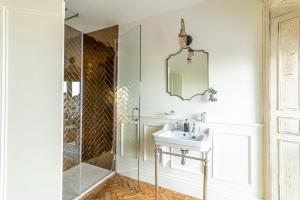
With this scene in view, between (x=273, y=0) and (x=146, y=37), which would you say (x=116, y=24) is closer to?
(x=146, y=37)

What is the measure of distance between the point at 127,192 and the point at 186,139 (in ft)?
3.68

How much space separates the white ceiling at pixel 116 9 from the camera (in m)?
2.24

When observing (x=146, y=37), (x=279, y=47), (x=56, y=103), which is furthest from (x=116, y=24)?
(x=279, y=47)

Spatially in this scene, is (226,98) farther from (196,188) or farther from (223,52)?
(196,188)

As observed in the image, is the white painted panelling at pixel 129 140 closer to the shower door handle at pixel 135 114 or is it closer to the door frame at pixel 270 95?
the shower door handle at pixel 135 114

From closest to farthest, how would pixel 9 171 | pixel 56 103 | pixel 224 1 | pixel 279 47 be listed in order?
pixel 9 171 → pixel 56 103 → pixel 279 47 → pixel 224 1

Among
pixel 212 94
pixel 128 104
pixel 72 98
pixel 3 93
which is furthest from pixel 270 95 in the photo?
pixel 72 98

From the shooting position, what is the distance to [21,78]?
Result: 43.4 inches

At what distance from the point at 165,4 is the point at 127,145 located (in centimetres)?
212

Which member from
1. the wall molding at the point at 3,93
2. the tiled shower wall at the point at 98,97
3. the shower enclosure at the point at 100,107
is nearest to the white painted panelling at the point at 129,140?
the shower enclosure at the point at 100,107

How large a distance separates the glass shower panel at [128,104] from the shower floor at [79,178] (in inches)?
13.1

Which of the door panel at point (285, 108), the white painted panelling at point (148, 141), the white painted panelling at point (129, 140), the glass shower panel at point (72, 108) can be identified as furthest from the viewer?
the white painted panelling at point (129, 140)

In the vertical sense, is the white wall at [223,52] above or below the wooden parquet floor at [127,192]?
above

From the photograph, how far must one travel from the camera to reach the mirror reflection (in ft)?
7.36
